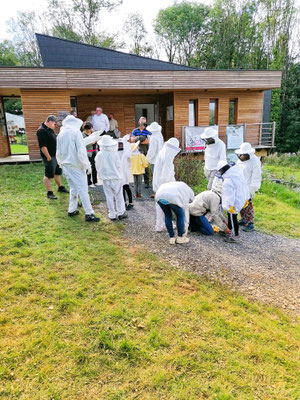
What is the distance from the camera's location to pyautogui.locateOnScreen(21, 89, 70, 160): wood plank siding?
10.6 meters

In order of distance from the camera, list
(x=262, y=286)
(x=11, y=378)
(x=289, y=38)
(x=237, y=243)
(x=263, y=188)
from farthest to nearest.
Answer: (x=289, y=38) → (x=263, y=188) → (x=237, y=243) → (x=262, y=286) → (x=11, y=378)

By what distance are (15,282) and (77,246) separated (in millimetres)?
1201

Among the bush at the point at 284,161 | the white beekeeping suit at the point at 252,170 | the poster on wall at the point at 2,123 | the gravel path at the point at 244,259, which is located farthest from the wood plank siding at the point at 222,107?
the gravel path at the point at 244,259

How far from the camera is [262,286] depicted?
12.4 ft

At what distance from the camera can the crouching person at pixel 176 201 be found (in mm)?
4492

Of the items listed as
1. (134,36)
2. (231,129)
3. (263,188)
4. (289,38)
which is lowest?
(263,188)

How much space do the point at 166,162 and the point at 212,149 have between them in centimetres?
163

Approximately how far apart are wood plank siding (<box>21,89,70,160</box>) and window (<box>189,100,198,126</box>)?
19.8 ft

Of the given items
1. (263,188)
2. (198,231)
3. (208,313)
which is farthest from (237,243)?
(263,188)

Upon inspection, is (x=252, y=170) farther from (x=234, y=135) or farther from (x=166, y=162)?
(x=234, y=135)

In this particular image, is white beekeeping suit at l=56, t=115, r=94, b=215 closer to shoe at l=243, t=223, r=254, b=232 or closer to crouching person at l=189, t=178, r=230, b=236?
crouching person at l=189, t=178, r=230, b=236

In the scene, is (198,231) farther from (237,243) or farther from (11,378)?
(11,378)

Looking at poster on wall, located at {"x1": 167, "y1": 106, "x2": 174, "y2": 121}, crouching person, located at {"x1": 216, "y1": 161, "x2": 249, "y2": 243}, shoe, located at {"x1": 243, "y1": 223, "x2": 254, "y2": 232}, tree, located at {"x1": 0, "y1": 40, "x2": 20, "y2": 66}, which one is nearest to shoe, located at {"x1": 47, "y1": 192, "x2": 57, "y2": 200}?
crouching person, located at {"x1": 216, "y1": 161, "x2": 249, "y2": 243}

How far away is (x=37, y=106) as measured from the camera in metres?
10.7
